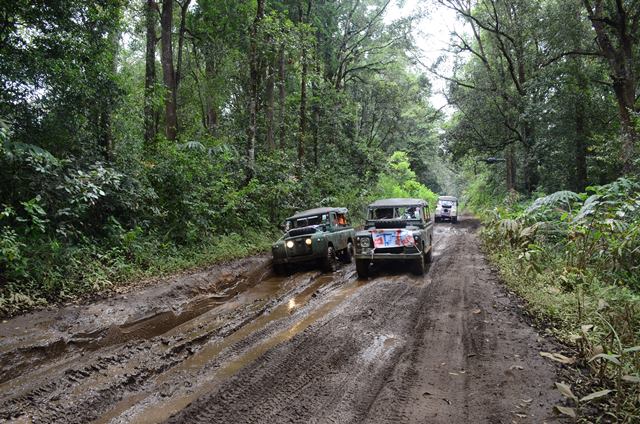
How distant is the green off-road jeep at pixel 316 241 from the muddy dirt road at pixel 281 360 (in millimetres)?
2430

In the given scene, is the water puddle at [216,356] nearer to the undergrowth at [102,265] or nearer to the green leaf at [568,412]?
the undergrowth at [102,265]

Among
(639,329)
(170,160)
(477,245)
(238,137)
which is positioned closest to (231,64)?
(238,137)

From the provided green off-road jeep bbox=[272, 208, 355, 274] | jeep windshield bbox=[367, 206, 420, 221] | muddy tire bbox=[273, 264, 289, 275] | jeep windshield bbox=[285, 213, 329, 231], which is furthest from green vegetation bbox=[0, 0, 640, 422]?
jeep windshield bbox=[367, 206, 420, 221]

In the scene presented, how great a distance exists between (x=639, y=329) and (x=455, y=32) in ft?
80.0

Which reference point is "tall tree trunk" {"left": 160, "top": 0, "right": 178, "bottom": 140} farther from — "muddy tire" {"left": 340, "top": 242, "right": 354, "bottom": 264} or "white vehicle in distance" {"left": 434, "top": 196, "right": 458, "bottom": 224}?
"white vehicle in distance" {"left": 434, "top": 196, "right": 458, "bottom": 224}

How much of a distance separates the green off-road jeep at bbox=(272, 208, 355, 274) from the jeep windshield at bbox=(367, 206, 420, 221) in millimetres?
1206

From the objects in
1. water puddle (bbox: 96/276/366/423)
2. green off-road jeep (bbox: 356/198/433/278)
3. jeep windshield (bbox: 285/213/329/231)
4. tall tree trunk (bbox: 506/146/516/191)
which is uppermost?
tall tree trunk (bbox: 506/146/516/191)

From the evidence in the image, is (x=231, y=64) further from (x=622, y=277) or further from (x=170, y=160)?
(x=622, y=277)

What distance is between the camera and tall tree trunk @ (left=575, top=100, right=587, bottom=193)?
16594 mm

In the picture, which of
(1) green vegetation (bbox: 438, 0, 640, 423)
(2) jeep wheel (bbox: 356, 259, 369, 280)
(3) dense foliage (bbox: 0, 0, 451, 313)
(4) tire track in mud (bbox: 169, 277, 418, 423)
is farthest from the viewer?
(2) jeep wheel (bbox: 356, 259, 369, 280)

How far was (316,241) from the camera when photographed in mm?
10672

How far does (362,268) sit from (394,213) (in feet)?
7.03

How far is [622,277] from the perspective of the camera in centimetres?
655

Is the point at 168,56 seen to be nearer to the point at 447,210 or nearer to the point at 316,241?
the point at 316,241
